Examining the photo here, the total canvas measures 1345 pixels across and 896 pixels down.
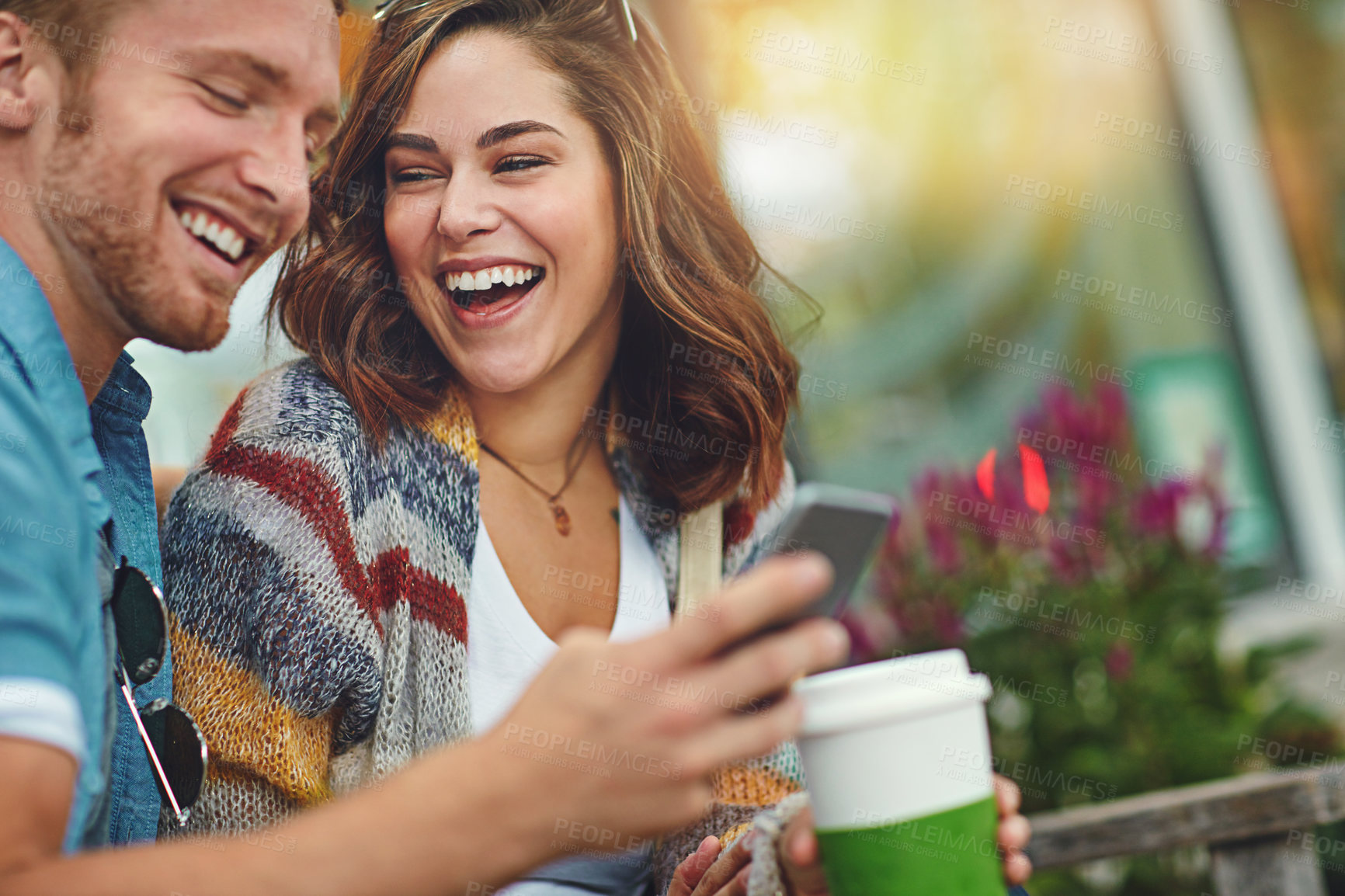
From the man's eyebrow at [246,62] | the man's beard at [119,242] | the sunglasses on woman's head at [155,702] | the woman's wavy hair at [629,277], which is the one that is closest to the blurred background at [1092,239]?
the woman's wavy hair at [629,277]

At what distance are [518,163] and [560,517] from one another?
476 mm

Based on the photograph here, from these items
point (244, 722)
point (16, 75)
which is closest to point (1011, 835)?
point (244, 722)

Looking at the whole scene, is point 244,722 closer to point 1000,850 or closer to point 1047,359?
point 1000,850

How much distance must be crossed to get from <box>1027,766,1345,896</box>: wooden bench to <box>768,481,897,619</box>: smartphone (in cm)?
92

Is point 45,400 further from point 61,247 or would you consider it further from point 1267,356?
point 1267,356

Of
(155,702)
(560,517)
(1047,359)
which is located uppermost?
(1047,359)

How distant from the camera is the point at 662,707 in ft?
2.08

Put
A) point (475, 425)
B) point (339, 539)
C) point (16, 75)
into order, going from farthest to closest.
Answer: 1. point (475, 425)
2. point (339, 539)
3. point (16, 75)

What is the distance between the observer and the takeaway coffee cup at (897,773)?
0.79m

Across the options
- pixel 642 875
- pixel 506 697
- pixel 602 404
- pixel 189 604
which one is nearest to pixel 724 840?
pixel 642 875

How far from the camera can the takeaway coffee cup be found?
79cm

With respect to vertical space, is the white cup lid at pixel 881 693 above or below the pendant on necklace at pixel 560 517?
below

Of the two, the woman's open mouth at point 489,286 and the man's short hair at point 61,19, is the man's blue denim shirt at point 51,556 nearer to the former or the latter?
the man's short hair at point 61,19

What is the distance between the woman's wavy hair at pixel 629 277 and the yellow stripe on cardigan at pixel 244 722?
318 millimetres
